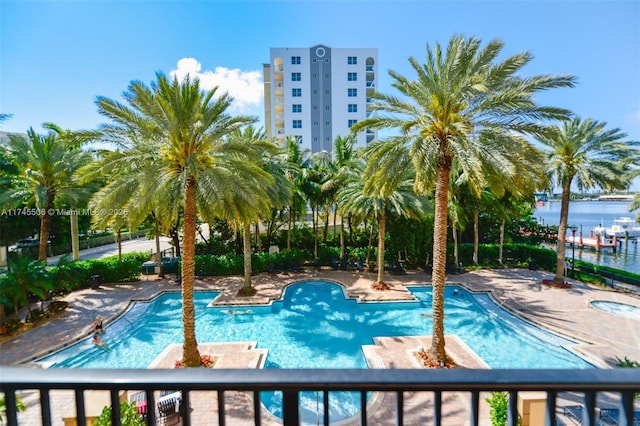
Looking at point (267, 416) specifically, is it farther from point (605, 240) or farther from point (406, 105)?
point (605, 240)

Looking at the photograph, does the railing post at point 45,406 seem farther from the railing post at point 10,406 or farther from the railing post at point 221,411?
the railing post at point 221,411

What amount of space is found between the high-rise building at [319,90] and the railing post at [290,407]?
1775 inches

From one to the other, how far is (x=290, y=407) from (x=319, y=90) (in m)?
48.5

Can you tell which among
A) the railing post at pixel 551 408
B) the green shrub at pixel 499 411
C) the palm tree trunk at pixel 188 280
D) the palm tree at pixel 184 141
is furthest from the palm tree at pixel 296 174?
the railing post at pixel 551 408

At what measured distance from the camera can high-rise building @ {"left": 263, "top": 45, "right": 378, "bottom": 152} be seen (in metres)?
45.2

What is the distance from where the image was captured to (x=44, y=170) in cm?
1683

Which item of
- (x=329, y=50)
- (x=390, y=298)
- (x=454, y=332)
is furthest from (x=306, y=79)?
(x=454, y=332)

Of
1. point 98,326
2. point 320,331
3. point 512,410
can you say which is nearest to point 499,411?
point 512,410

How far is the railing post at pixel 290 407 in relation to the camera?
1.52 metres

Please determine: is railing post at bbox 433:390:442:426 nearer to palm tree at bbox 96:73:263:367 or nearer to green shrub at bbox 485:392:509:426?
green shrub at bbox 485:392:509:426

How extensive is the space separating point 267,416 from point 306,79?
4517cm

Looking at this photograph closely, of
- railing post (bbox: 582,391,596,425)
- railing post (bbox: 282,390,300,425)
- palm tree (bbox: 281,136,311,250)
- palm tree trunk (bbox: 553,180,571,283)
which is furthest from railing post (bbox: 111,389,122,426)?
palm tree trunk (bbox: 553,180,571,283)

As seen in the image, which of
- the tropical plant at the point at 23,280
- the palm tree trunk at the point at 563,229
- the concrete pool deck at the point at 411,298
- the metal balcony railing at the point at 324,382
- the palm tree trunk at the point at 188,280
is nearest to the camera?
the metal balcony railing at the point at 324,382

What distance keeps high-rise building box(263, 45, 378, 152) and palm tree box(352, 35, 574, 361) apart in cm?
3548
